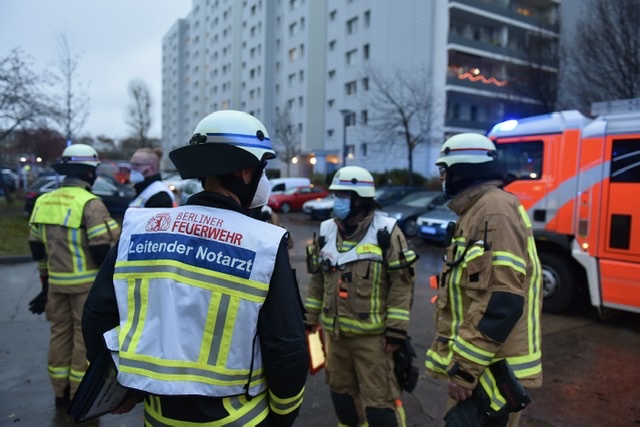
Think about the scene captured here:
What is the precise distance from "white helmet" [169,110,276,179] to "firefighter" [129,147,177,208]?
2584 mm

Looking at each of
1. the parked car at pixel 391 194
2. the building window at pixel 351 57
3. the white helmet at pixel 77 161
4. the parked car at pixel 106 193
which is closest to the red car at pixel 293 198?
the parked car at pixel 391 194

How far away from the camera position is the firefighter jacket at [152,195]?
412 centimetres

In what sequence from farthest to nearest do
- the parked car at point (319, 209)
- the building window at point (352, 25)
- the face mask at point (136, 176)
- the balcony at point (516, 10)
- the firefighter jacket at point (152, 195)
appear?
the building window at point (352, 25)
the balcony at point (516, 10)
the parked car at point (319, 209)
the face mask at point (136, 176)
the firefighter jacket at point (152, 195)

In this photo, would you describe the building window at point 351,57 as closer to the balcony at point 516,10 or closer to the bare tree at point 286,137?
the bare tree at point 286,137

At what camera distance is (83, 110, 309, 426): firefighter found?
4.93ft

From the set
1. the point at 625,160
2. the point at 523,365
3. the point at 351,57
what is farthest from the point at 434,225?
the point at 351,57

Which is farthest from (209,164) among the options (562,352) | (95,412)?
(562,352)

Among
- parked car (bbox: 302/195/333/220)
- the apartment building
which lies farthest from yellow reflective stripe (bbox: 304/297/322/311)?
the apartment building

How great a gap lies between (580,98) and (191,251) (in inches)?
681

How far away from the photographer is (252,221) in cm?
161

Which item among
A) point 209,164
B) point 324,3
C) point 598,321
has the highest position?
point 324,3

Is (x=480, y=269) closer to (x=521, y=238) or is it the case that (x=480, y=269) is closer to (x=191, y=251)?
(x=521, y=238)

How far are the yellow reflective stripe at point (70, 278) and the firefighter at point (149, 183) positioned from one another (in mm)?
791

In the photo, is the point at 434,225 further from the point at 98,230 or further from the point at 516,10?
the point at 516,10
